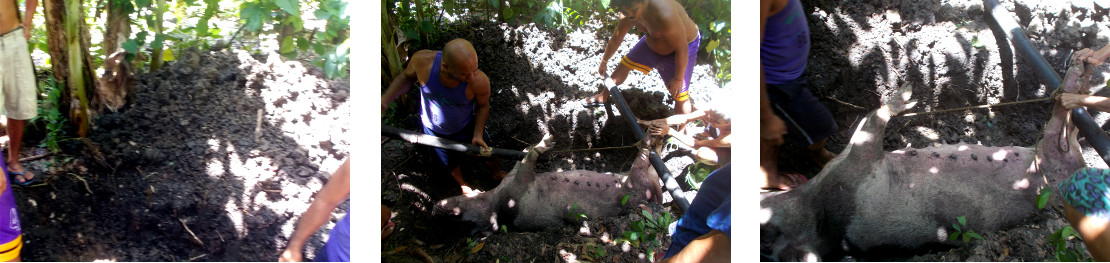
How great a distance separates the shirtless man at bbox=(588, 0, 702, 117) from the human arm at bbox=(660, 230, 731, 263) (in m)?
0.44

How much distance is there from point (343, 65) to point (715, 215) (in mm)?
1347

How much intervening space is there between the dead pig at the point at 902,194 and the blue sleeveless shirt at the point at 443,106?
3.52 feet

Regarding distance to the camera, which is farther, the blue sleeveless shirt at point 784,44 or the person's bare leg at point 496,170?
the person's bare leg at point 496,170

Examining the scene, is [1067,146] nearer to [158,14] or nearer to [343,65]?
[343,65]

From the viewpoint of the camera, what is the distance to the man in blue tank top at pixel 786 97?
1.66 metres

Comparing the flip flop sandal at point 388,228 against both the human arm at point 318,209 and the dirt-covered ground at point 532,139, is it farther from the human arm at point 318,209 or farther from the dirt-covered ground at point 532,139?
the human arm at point 318,209

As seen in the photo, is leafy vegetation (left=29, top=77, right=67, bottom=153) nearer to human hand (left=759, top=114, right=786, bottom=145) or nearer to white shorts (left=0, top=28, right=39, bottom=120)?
A: white shorts (left=0, top=28, right=39, bottom=120)

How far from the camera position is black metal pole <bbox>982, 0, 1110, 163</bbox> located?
1.67m

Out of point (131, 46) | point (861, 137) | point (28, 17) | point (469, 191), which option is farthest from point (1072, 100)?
point (28, 17)

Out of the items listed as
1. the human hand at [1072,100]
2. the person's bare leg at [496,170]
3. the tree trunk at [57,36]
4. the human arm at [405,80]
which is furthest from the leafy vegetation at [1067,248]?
the tree trunk at [57,36]

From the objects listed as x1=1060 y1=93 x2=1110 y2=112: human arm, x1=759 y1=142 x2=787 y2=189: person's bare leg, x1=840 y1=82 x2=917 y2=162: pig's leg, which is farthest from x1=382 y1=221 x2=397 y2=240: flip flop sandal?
x1=1060 y1=93 x2=1110 y2=112: human arm

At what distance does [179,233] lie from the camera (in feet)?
5.50

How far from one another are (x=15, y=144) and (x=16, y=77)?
8.9 inches

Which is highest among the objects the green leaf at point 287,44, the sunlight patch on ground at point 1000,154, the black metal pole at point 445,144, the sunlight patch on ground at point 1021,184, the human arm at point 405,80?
the green leaf at point 287,44
